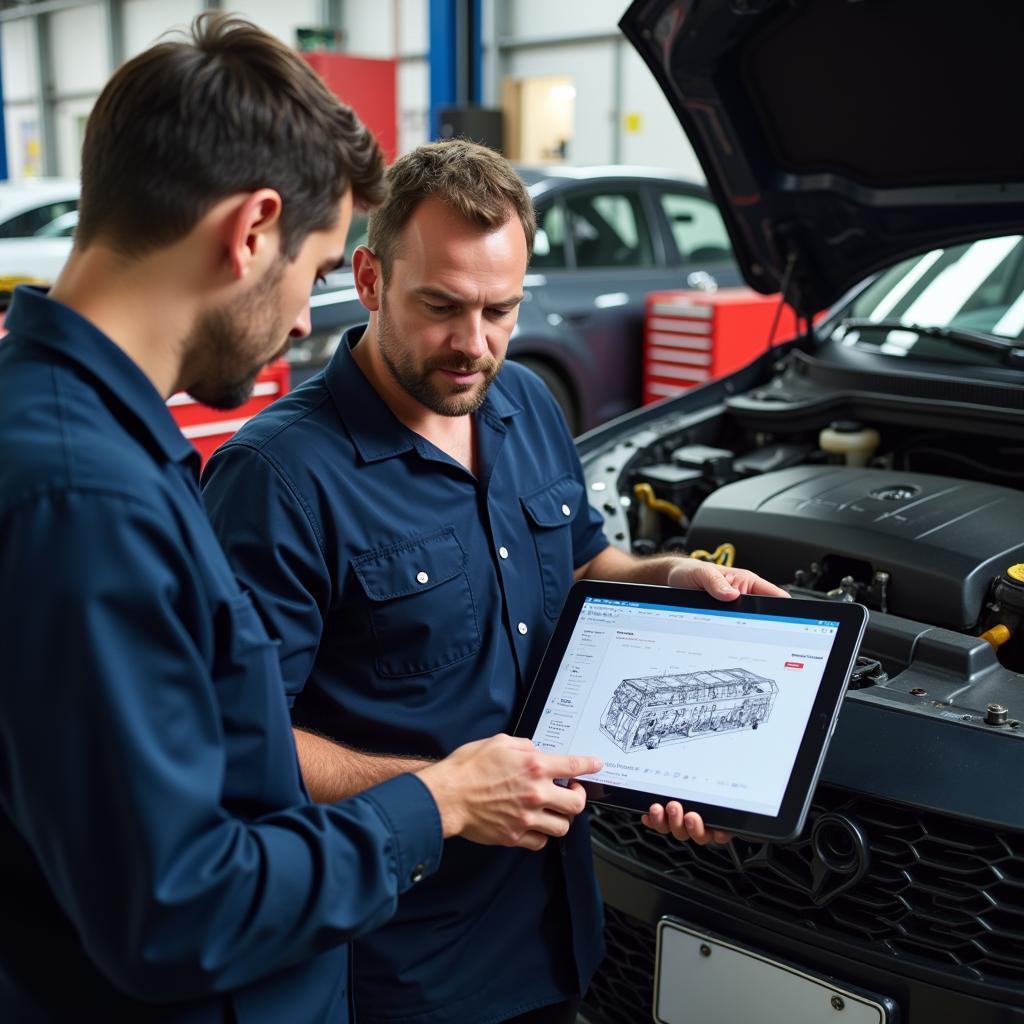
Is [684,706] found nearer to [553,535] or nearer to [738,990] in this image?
[553,535]

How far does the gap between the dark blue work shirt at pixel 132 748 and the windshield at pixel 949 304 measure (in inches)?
78.4

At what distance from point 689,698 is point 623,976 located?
62cm

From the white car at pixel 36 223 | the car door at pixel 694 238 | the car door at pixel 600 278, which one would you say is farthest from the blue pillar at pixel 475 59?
the car door at pixel 600 278

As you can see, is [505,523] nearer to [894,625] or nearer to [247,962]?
[894,625]

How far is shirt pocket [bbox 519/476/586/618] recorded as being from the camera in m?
1.62

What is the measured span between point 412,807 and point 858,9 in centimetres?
181

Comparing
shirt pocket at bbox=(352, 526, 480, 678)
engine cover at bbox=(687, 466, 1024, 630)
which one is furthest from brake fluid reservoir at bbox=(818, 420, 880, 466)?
shirt pocket at bbox=(352, 526, 480, 678)

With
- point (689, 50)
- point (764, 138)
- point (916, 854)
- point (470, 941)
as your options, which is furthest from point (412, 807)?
point (764, 138)

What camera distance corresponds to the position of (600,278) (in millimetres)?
5617

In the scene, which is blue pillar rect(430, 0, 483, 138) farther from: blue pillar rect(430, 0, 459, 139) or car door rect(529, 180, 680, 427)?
car door rect(529, 180, 680, 427)

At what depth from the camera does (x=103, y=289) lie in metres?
0.94

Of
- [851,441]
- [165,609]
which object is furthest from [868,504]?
[165,609]

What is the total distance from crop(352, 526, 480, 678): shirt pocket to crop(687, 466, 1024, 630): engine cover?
0.71 metres

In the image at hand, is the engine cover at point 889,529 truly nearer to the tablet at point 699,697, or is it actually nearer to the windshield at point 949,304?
the tablet at point 699,697
